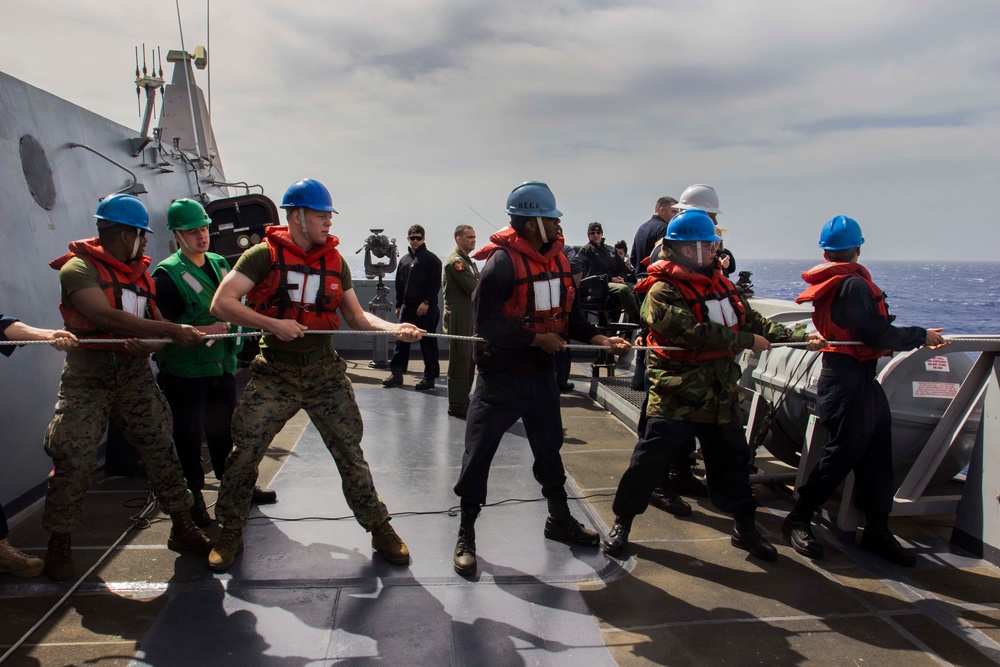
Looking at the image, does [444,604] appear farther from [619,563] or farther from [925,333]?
[925,333]

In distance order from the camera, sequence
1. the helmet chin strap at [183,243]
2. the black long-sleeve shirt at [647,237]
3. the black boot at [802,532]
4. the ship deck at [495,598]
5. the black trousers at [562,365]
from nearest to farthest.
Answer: the ship deck at [495,598], the black boot at [802,532], the helmet chin strap at [183,243], the black long-sleeve shirt at [647,237], the black trousers at [562,365]

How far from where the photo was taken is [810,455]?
4.39m

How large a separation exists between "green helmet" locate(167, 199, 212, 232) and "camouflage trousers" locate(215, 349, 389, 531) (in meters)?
1.11

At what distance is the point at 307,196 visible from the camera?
346cm

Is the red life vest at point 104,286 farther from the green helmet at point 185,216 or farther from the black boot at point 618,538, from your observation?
the black boot at point 618,538

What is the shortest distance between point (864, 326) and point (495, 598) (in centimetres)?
243

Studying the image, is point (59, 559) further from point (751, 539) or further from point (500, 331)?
point (751, 539)

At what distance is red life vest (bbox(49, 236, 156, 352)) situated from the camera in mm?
3547

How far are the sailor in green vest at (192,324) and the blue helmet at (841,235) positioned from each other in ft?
11.8

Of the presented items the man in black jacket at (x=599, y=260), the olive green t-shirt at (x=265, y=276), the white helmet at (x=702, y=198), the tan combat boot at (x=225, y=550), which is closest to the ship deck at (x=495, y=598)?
the tan combat boot at (x=225, y=550)

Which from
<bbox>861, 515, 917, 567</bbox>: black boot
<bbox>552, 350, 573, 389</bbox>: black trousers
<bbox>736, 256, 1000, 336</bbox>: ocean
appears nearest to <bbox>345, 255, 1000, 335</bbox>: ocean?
<bbox>736, 256, 1000, 336</bbox>: ocean

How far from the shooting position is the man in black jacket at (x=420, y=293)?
8.10 meters

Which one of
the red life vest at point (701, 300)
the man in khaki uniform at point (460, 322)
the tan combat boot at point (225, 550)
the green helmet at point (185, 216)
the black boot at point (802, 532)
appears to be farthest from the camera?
the man in khaki uniform at point (460, 322)

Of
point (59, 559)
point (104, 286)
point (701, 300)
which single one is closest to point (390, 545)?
point (59, 559)
